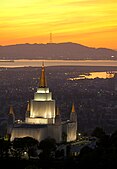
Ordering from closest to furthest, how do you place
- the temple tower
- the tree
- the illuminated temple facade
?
the tree, the illuminated temple facade, the temple tower

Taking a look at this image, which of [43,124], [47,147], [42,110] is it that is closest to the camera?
[47,147]

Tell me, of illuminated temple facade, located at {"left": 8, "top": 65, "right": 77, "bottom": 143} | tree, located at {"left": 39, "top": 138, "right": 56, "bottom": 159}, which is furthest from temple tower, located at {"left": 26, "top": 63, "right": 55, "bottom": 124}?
tree, located at {"left": 39, "top": 138, "right": 56, "bottom": 159}

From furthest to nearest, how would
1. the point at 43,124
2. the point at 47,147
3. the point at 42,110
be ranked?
the point at 42,110 < the point at 43,124 < the point at 47,147

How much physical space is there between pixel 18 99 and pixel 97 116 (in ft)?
101

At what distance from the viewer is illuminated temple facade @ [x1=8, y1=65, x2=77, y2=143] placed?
132 feet

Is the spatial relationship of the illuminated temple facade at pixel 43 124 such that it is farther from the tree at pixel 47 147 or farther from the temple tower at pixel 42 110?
the tree at pixel 47 147

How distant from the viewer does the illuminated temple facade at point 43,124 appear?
40.3 m

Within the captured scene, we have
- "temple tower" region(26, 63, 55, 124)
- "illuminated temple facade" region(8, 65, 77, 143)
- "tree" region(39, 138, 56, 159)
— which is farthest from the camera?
"temple tower" region(26, 63, 55, 124)

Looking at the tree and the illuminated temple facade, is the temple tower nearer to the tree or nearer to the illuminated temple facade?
the illuminated temple facade

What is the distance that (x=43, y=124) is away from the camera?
1607 inches

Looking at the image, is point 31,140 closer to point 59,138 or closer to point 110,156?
point 59,138

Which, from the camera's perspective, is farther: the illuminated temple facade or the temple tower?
the temple tower

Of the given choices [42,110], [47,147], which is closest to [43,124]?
[42,110]

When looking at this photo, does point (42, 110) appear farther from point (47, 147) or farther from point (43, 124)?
point (47, 147)
